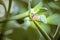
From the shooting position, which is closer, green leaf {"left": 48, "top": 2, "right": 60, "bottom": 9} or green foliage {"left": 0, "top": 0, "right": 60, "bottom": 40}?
green foliage {"left": 0, "top": 0, "right": 60, "bottom": 40}

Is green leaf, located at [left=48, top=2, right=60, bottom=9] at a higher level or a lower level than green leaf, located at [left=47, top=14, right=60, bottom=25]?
higher

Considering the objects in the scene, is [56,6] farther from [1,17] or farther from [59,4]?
[1,17]

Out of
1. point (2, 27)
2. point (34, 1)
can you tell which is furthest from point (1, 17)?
point (34, 1)

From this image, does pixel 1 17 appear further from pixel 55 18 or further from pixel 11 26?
pixel 55 18

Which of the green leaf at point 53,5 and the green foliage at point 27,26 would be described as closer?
the green foliage at point 27,26

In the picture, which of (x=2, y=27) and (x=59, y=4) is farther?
(x=59, y=4)

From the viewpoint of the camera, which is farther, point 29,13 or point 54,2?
point 54,2

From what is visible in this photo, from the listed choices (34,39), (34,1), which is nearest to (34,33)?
(34,39)

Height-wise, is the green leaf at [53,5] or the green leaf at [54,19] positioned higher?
the green leaf at [53,5]
